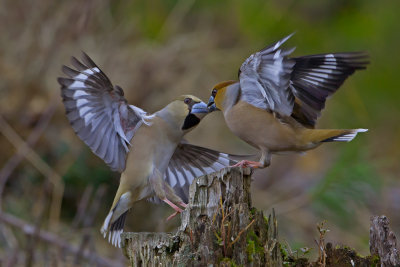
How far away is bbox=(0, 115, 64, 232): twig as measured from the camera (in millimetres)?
7574

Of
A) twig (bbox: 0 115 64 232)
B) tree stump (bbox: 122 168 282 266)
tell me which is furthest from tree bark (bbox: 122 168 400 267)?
twig (bbox: 0 115 64 232)

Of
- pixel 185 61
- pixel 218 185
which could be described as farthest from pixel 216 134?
pixel 218 185

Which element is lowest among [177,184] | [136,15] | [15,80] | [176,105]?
[177,184]

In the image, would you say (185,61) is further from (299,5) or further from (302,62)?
(302,62)

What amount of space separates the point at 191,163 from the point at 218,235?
1658mm

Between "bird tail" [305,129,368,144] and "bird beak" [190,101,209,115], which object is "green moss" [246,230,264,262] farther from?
"bird beak" [190,101,209,115]

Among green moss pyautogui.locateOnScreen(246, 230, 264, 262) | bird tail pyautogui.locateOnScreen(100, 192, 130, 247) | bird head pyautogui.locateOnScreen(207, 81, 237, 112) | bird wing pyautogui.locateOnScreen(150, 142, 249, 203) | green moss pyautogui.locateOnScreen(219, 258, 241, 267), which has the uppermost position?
bird head pyautogui.locateOnScreen(207, 81, 237, 112)

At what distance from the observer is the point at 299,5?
11352 millimetres

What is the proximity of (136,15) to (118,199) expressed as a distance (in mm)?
6375

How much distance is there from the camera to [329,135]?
4348 millimetres

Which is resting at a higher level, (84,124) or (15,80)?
(15,80)

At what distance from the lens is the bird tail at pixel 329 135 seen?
167 inches

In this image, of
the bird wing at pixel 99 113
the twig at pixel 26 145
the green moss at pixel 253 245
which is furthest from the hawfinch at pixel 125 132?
the twig at pixel 26 145

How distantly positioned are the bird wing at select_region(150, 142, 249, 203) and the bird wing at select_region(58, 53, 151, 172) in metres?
0.51
